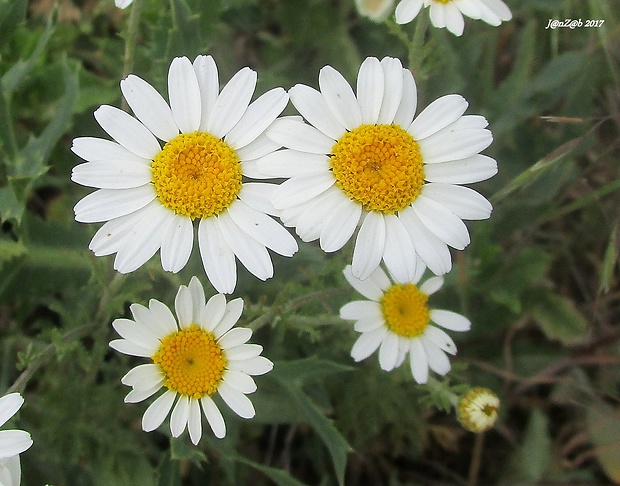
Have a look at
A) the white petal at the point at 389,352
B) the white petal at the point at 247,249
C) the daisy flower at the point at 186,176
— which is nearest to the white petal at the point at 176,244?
the daisy flower at the point at 186,176

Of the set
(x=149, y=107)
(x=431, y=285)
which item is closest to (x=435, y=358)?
(x=431, y=285)

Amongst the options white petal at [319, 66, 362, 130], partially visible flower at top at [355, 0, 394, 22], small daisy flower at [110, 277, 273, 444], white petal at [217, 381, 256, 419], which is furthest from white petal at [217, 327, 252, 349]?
partially visible flower at top at [355, 0, 394, 22]

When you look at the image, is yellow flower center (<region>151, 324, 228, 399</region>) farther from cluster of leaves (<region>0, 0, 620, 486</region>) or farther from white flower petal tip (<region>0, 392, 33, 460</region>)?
white flower petal tip (<region>0, 392, 33, 460</region>)

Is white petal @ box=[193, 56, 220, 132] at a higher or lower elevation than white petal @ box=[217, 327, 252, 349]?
higher

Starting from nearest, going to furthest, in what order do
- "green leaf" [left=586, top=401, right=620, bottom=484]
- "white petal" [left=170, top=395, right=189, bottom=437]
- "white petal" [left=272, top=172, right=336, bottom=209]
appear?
"white petal" [left=272, top=172, right=336, bottom=209] < "white petal" [left=170, top=395, right=189, bottom=437] < "green leaf" [left=586, top=401, right=620, bottom=484]

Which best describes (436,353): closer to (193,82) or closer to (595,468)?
(193,82)

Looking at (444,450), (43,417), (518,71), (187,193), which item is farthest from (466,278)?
(43,417)
